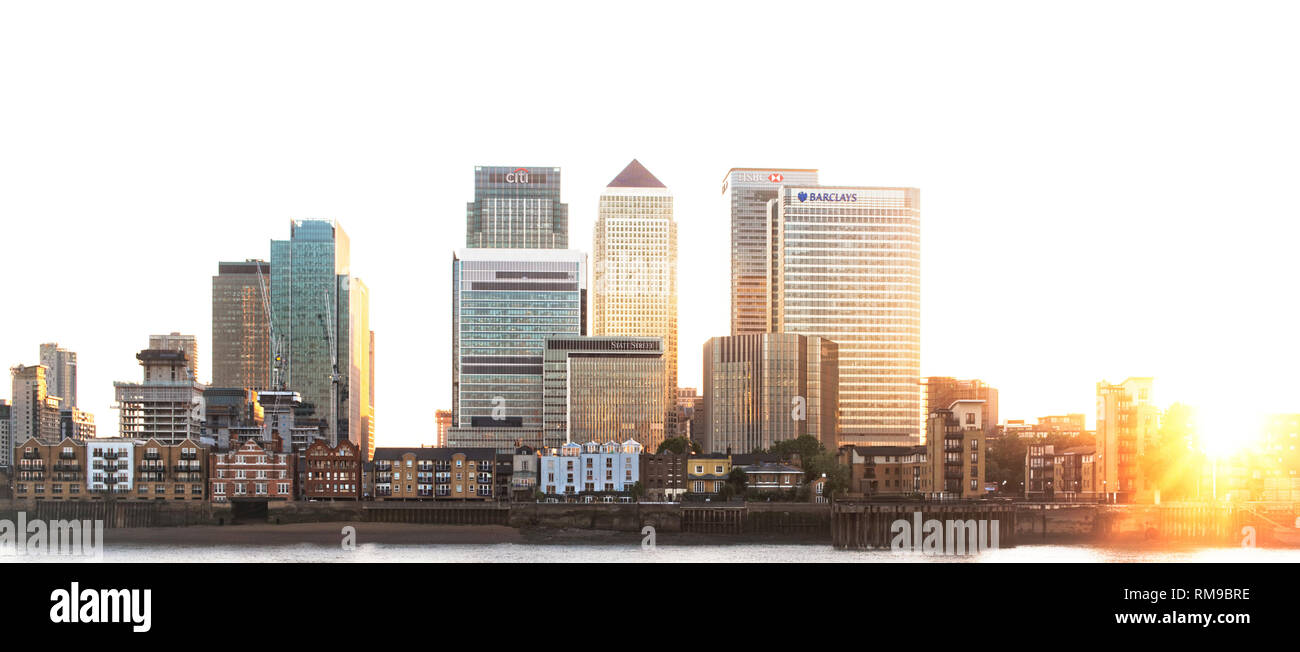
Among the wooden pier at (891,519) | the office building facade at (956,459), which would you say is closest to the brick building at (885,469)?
the office building facade at (956,459)

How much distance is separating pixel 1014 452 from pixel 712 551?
77.2 m

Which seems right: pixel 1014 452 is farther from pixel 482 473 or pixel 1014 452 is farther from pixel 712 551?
pixel 712 551

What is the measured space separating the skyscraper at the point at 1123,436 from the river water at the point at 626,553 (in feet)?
81.3

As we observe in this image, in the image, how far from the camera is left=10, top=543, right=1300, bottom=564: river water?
9725 cm

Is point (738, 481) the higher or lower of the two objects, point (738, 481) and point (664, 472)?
the lower

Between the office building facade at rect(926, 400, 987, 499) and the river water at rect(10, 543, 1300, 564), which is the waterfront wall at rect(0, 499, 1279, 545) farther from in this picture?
the office building facade at rect(926, 400, 987, 499)

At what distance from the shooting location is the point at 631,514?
130125mm
